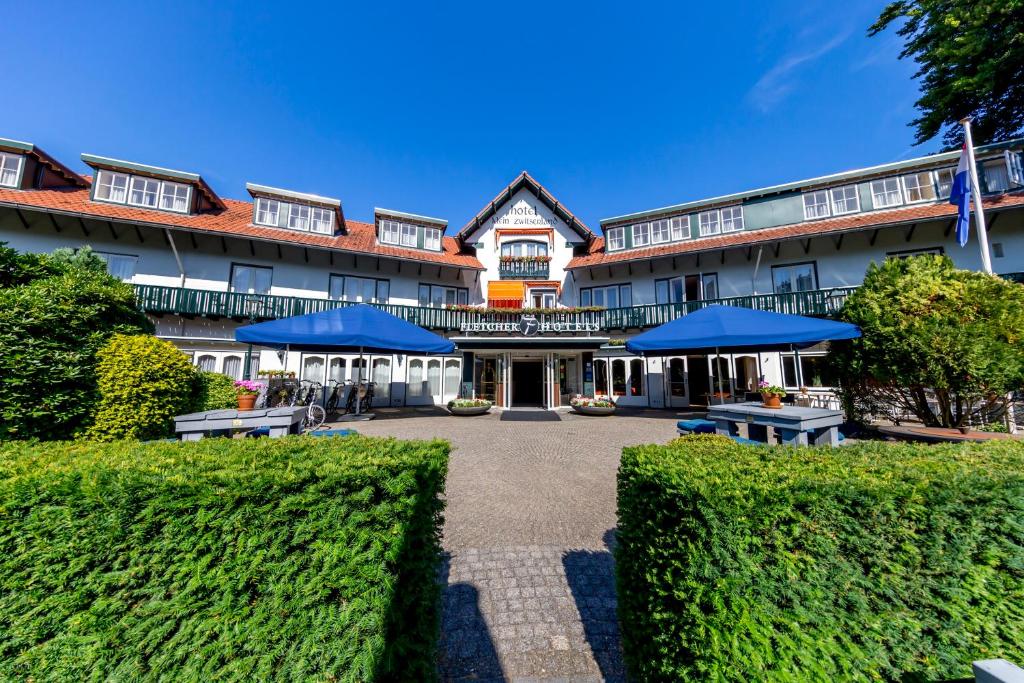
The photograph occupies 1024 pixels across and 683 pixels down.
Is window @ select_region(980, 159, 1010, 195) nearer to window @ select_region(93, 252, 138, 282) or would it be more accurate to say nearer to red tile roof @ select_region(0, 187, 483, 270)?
red tile roof @ select_region(0, 187, 483, 270)

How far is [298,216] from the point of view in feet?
61.2

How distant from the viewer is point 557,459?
310 inches

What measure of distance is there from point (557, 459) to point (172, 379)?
23.2 ft

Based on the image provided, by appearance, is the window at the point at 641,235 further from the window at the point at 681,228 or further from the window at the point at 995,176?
the window at the point at 995,176

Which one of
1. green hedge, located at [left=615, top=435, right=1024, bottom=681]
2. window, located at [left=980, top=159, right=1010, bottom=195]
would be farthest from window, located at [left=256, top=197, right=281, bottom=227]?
window, located at [left=980, top=159, right=1010, bottom=195]

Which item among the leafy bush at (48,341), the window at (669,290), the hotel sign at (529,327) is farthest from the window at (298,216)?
the window at (669,290)

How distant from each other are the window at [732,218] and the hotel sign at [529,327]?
942 centimetres

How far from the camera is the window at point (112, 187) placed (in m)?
15.6

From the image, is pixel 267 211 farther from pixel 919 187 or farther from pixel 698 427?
pixel 919 187

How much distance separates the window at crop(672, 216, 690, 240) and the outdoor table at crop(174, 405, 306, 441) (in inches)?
807

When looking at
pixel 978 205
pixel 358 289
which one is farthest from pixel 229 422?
pixel 978 205

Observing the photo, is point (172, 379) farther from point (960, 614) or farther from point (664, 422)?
point (664, 422)

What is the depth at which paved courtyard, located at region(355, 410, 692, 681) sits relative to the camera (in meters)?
2.61

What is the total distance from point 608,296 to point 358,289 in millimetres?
13797
